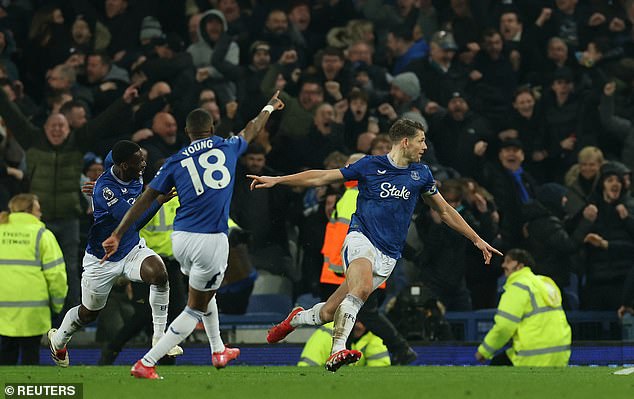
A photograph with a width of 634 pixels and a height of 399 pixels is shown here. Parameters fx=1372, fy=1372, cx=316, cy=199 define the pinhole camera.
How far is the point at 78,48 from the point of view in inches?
793

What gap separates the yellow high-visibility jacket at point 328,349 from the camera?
14.9m

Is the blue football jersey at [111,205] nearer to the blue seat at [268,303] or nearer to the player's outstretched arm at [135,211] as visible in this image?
the player's outstretched arm at [135,211]

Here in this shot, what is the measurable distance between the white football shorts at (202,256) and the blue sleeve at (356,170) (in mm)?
1389

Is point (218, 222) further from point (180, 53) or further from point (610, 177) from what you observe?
point (180, 53)

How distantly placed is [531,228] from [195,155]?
7004 mm

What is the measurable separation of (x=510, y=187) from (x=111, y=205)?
6738 mm

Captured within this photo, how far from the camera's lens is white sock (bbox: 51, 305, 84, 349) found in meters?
13.0

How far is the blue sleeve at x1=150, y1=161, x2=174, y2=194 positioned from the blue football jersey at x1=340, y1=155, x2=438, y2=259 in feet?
5.46

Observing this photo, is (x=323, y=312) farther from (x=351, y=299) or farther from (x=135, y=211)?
(x=135, y=211)

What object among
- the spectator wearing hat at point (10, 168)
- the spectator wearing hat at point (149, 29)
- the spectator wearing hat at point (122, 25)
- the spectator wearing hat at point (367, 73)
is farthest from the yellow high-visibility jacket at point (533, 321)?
the spectator wearing hat at point (122, 25)

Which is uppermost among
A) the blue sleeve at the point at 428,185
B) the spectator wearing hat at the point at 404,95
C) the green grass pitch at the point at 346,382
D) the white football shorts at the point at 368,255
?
the spectator wearing hat at the point at 404,95

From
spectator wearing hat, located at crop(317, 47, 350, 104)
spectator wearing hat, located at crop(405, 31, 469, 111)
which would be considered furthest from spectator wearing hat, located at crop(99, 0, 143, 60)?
spectator wearing hat, located at crop(405, 31, 469, 111)

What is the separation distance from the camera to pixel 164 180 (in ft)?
36.6

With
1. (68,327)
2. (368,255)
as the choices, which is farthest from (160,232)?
(368,255)
